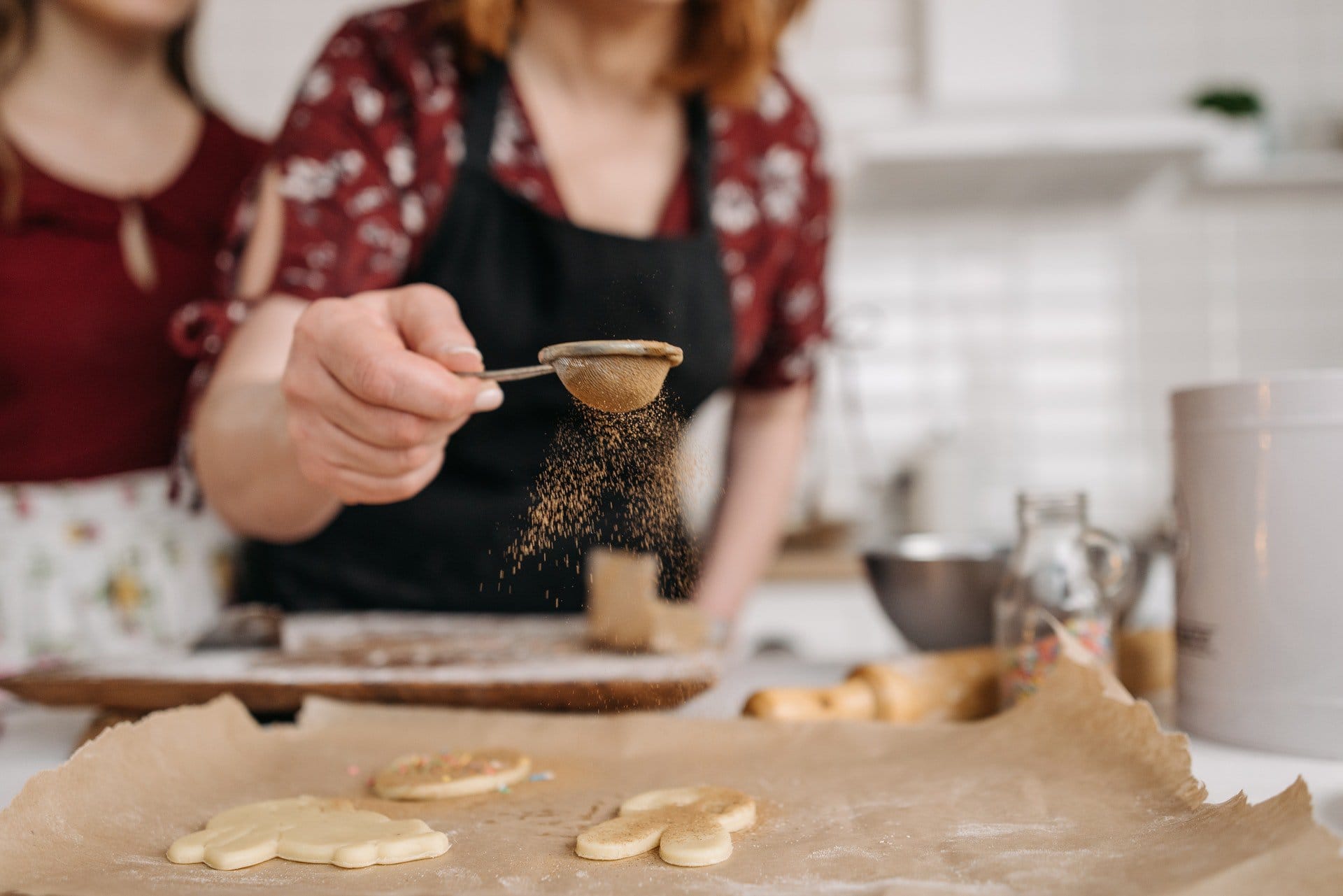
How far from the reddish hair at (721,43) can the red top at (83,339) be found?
22.0 inches

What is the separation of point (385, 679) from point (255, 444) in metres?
0.23

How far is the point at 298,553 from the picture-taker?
1.23 metres

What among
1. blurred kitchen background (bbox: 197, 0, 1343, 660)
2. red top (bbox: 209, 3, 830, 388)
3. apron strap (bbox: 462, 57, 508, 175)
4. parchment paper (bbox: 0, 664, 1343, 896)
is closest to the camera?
parchment paper (bbox: 0, 664, 1343, 896)

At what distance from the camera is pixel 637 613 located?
0.89 m

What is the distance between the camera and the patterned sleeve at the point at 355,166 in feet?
3.12

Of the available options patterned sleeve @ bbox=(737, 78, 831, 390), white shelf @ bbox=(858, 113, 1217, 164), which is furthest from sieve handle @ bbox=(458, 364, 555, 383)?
white shelf @ bbox=(858, 113, 1217, 164)

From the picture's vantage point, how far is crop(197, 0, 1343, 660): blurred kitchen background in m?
2.43

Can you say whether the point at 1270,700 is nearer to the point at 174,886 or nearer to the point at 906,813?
the point at 906,813

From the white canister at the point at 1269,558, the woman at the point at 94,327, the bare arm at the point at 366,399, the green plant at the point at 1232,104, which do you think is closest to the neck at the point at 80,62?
the woman at the point at 94,327

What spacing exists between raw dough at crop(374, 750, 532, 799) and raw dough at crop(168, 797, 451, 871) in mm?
51

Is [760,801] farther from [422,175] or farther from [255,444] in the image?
[422,175]

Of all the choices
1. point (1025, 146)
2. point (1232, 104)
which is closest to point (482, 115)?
point (1025, 146)

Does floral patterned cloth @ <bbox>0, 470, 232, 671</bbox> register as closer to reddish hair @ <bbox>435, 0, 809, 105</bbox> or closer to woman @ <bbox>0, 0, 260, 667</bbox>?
woman @ <bbox>0, 0, 260, 667</bbox>

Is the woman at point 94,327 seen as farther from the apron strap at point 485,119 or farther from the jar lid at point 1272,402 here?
the jar lid at point 1272,402
